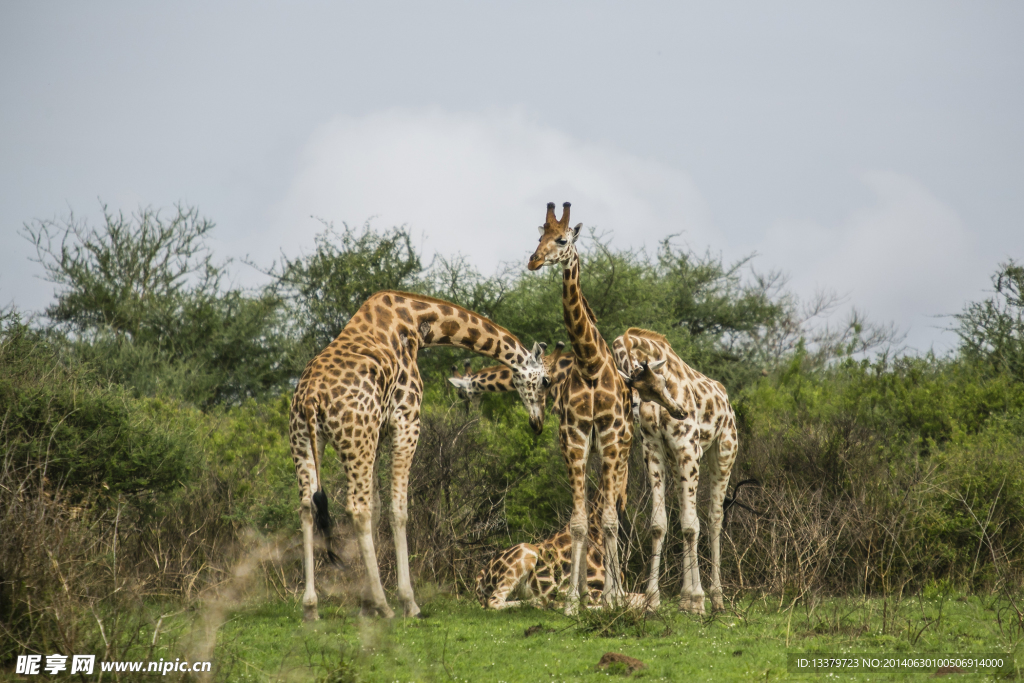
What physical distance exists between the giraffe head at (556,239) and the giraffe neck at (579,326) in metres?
0.10

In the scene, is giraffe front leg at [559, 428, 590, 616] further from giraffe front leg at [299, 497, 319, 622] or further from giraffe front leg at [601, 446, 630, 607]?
giraffe front leg at [299, 497, 319, 622]

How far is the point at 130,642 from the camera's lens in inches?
241

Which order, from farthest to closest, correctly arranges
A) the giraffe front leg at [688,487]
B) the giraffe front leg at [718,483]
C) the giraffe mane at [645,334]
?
the giraffe mane at [645,334], the giraffe front leg at [718,483], the giraffe front leg at [688,487]

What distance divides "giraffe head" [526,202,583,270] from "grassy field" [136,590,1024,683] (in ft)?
10.5

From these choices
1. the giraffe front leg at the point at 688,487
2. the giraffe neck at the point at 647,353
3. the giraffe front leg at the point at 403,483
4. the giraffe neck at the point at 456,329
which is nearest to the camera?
the giraffe front leg at the point at 688,487

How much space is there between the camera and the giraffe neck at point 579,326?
890 cm

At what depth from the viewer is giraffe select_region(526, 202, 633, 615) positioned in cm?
873

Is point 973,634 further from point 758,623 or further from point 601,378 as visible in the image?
point 601,378

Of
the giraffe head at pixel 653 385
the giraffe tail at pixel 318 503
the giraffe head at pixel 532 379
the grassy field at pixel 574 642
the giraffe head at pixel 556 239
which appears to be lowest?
the grassy field at pixel 574 642

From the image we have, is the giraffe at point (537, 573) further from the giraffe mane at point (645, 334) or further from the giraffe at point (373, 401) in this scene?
the giraffe mane at point (645, 334)

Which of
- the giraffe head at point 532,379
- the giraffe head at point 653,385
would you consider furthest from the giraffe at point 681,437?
the giraffe head at point 532,379

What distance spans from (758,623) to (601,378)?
8.61 feet

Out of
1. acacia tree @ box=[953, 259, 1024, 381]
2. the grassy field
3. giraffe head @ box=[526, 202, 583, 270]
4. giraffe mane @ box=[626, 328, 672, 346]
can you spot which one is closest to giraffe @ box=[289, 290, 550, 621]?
the grassy field

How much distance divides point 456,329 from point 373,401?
5.81 ft
